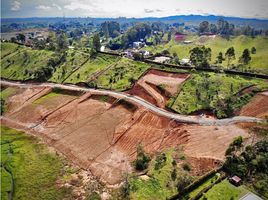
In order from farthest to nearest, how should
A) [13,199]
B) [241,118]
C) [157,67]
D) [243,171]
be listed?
[157,67]
[241,118]
[13,199]
[243,171]

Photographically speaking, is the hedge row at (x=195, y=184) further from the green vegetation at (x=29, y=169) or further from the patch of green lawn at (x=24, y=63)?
the patch of green lawn at (x=24, y=63)

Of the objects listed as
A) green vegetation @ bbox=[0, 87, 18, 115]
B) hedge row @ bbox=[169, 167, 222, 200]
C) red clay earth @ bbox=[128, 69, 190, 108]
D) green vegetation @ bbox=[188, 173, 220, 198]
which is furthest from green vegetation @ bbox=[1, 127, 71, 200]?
red clay earth @ bbox=[128, 69, 190, 108]

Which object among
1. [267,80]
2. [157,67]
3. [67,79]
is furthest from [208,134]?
[67,79]

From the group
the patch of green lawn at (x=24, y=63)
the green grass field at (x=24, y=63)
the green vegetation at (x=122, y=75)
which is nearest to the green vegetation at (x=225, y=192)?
the green vegetation at (x=122, y=75)

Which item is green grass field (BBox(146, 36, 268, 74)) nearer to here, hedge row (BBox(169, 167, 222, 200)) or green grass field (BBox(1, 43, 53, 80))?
green grass field (BBox(1, 43, 53, 80))

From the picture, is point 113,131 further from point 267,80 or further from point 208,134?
point 267,80
